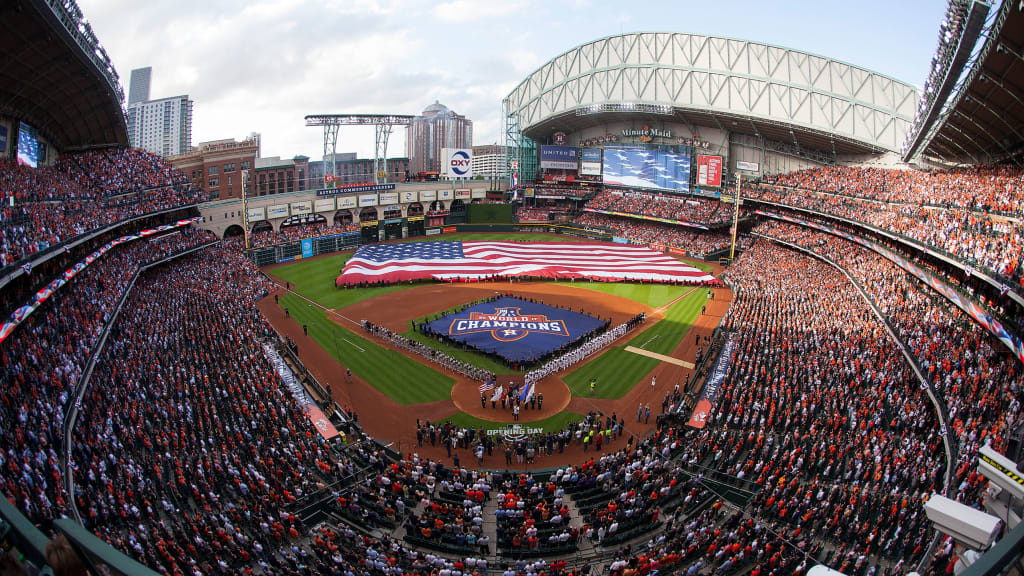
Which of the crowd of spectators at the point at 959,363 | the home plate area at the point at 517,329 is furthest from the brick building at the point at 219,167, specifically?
the crowd of spectators at the point at 959,363

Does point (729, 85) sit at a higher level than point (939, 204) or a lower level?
higher

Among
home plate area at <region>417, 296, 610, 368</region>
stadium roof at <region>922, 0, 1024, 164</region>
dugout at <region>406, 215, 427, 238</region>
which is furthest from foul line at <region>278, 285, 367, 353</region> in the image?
stadium roof at <region>922, 0, 1024, 164</region>

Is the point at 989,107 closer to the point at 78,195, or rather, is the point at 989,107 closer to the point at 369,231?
the point at 78,195

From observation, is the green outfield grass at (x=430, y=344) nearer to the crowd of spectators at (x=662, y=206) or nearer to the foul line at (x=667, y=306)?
the foul line at (x=667, y=306)

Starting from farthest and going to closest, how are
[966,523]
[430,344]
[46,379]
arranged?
1. [430,344]
2. [46,379]
3. [966,523]

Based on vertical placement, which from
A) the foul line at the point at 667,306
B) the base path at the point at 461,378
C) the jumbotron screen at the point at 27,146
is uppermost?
the jumbotron screen at the point at 27,146

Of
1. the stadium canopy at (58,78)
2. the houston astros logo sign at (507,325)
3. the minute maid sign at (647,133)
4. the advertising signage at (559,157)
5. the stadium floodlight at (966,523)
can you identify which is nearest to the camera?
the stadium floodlight at (966,523)

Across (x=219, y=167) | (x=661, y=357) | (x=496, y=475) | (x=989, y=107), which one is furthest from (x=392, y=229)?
(x=989, y=107)
